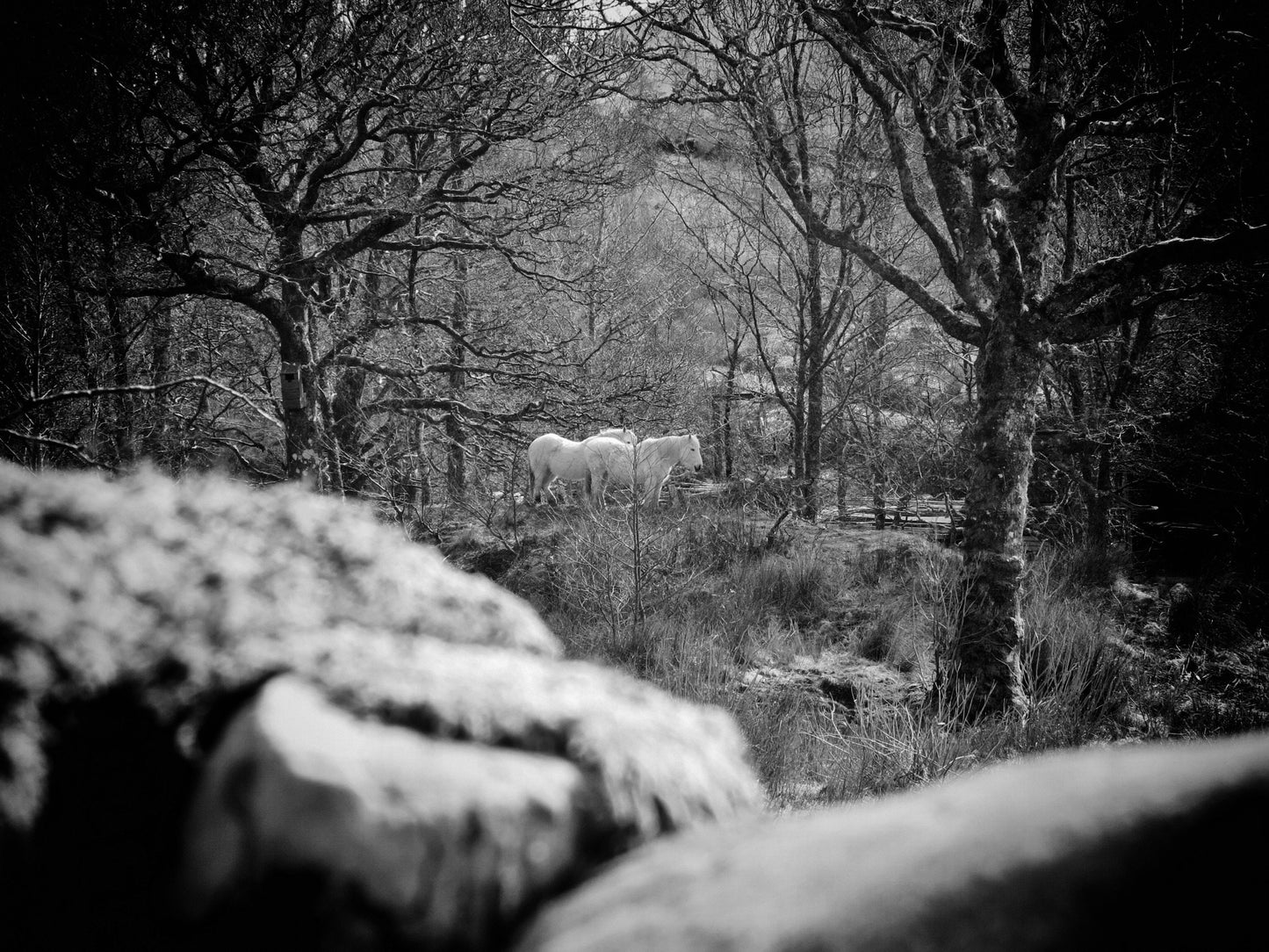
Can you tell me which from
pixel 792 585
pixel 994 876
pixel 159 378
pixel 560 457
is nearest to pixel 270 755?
pixel 994 876

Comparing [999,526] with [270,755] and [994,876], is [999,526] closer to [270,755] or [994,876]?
[994,876]

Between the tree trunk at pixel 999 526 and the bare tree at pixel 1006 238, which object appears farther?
the tree trunk at pixel 999 526

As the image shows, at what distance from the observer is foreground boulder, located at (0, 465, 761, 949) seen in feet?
1.70

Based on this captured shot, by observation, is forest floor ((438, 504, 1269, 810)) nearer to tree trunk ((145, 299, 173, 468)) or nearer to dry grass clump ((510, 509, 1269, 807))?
dry grass clump ((510, 509, 1269, 807))

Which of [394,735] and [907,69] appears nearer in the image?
[394,735]

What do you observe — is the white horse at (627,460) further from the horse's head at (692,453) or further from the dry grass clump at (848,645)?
the dry grass clump at (848,645)

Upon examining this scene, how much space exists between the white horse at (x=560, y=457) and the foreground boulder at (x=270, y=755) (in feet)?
33.3

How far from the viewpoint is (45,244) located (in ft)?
13.7

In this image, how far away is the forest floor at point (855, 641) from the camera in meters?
3.93

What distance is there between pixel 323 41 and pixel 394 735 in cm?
563

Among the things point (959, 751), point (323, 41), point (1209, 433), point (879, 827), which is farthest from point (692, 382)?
point (879, 827)

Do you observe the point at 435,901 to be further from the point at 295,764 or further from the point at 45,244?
the point at 45,244

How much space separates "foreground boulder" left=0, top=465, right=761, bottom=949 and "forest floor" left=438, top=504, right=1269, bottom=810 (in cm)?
298

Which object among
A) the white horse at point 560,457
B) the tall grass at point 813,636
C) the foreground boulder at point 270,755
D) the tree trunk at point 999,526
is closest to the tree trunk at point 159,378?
the tall grass at point 813,636
